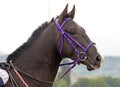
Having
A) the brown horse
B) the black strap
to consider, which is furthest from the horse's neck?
the black strap

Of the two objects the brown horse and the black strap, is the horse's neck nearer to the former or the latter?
the brown horse

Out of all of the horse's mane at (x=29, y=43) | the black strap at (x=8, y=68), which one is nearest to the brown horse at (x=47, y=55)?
the horse's mane at (x=29, y=43)

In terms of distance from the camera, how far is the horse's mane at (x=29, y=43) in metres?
8.00

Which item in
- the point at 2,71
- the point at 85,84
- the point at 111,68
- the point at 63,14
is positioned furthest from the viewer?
the point at 111,68

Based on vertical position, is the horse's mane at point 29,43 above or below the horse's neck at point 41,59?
above

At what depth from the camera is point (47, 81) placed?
26.6 feet

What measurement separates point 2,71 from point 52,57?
932 millimetres

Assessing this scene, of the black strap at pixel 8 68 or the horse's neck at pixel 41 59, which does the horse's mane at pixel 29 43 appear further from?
the black strap at pixel 8 68

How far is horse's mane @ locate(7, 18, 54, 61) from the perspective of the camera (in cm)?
800

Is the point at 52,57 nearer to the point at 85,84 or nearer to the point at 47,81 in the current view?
the point at 47,81

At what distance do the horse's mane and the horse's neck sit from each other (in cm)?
6

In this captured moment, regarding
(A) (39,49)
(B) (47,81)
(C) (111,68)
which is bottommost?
(C) (111,68)

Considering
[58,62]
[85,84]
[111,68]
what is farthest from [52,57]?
[111,68]

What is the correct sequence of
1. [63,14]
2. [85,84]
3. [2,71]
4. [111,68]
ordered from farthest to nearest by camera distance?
[111,68]
[85,84]
[63,14]
[2,71]
